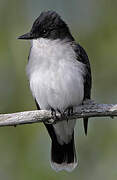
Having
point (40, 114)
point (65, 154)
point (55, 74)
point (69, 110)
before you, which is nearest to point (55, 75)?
point (55, 74)

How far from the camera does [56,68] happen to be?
309 inches

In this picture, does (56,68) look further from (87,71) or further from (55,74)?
(87,71)

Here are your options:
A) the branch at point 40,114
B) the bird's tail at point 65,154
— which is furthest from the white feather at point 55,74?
the bird's tail at point 65,154

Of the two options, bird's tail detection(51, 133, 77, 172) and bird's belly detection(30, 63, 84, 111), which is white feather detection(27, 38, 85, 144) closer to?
bird's belly detection(30, 63, 84, 111)

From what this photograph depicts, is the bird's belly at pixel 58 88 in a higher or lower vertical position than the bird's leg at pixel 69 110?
higher

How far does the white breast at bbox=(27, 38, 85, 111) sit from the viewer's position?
7836 millimetres

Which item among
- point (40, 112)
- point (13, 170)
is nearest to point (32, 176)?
point (13, 170)

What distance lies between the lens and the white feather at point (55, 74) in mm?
7836

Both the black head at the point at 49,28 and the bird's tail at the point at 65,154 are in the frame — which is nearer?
the black head at the point at 49,28

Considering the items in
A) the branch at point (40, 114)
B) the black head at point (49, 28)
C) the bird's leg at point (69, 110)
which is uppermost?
the black head at point (49, 28)

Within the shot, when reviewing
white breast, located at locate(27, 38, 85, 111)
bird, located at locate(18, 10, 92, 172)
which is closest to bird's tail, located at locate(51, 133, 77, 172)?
bird, located at locate(18, 10, 92, 172)

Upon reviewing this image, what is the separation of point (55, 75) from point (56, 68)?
79mm

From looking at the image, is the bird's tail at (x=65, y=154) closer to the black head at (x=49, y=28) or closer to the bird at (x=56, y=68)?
the bird at (x=56, y=68)

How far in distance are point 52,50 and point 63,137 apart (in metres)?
1.19
